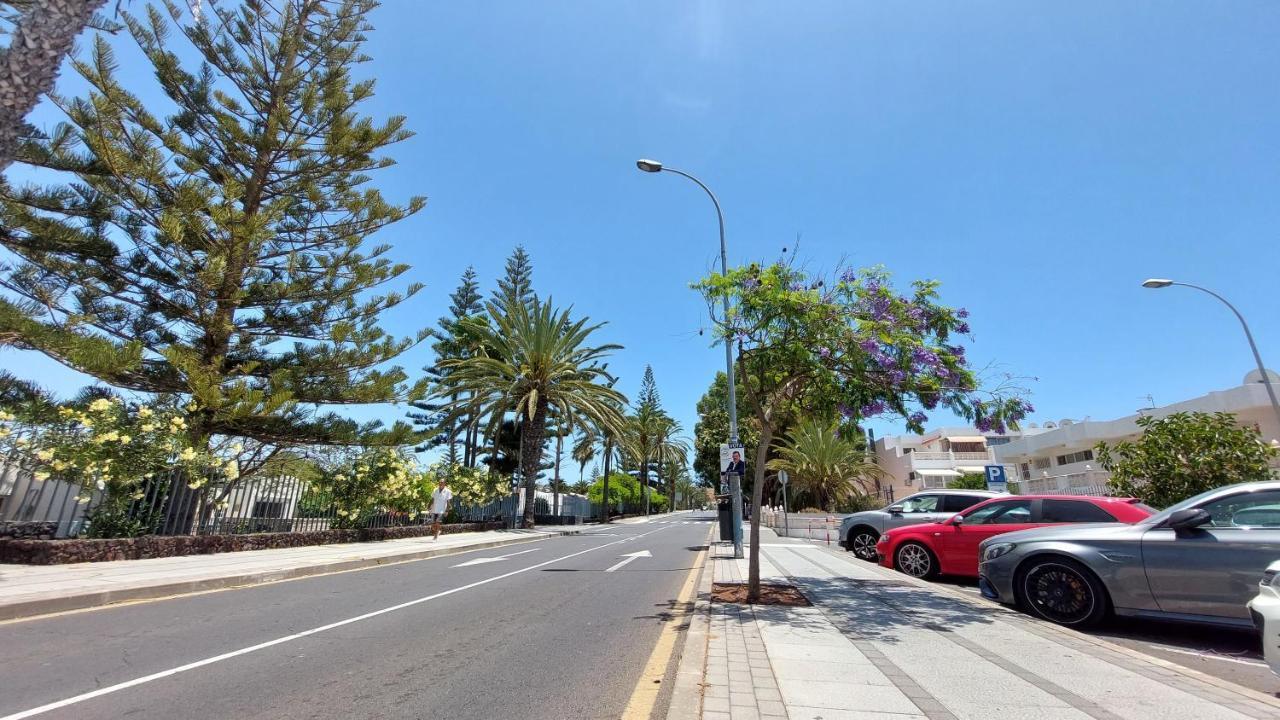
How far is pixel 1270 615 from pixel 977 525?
18.2ft

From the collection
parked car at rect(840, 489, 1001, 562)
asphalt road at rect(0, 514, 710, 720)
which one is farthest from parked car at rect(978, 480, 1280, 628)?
parked car at rect(840, 489, 1001, 562)

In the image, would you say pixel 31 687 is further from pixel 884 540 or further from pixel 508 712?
pixel 884 540

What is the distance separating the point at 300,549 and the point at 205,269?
789 centimetres

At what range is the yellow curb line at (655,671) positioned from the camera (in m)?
3.52

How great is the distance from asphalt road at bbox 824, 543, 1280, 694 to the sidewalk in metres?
0.39

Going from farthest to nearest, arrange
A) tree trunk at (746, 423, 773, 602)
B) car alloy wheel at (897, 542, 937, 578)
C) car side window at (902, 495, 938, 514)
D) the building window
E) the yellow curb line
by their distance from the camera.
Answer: the building window, car side window at (902, 495, 938, 514), car alloy wheel at (897, 542, 937, 578), tree trunk at (746, 423, 773, 602), the yellow curb line

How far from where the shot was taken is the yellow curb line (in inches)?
138

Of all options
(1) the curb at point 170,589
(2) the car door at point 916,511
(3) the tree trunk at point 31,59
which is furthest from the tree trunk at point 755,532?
(1) the curb at point 170,589

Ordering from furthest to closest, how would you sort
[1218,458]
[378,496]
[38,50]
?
[378,496], [1218,458], [38,50]

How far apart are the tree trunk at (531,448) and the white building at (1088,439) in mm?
20421

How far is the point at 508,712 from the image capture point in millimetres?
3541

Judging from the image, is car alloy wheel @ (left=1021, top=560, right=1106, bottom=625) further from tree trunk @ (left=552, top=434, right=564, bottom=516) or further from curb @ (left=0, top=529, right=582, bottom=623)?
tree trunk @ (left=552, top=434, right=564, bottom=516)

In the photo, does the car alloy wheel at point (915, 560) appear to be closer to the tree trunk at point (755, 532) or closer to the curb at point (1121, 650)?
the curb at point (1121, 650)

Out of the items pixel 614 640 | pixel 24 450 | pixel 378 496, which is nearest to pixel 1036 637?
pixel 614 640
